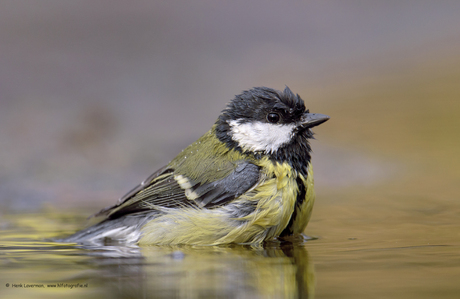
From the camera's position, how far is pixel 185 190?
3.31 meters

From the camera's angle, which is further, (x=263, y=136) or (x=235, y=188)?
(x=263, y=136)

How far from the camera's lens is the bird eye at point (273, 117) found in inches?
130

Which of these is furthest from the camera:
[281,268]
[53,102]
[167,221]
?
[53,102]

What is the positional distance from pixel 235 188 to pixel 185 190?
348 millimetres

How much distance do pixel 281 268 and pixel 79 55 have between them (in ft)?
22.4

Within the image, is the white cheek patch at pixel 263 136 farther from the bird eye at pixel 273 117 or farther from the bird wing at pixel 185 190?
the bird wing at pixel 185 190

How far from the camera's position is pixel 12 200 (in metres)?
4.82

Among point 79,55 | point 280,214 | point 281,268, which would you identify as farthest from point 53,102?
point 281,268

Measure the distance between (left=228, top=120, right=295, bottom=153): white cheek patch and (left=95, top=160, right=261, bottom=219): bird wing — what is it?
5.2 inches

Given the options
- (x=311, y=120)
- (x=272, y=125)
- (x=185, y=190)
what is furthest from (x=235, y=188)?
(x=311, y=120)

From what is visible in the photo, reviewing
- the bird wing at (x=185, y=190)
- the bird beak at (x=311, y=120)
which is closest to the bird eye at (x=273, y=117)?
the bird beak at (x=311, y=120)

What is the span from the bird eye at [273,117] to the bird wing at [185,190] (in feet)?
1.04

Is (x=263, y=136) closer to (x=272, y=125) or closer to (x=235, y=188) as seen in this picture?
(x=272, y=125)

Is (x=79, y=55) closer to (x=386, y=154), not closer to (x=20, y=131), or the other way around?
(x=20, y=131)
